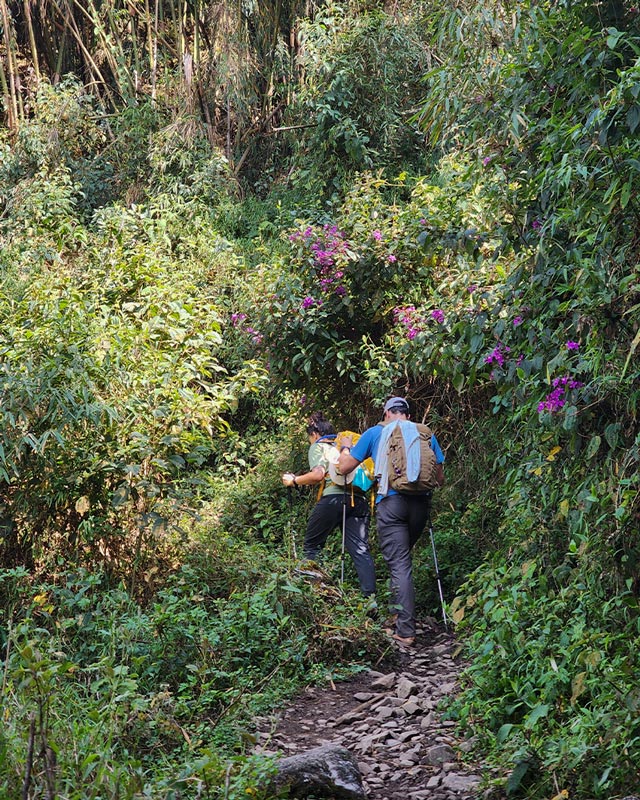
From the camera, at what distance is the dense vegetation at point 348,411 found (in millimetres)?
4398

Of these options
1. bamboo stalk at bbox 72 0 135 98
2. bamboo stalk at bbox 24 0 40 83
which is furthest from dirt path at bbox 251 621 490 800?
bamboo stalk at bbox 24 0 40 83

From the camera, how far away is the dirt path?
438 cm

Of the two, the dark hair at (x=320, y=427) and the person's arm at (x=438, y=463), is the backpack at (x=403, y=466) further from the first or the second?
the dark hair at (x=320, y=427)

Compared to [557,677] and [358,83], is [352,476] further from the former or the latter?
[358,83]

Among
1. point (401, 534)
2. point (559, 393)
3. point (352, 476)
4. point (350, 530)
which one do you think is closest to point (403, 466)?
point (401, 534)

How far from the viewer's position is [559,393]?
4.95m

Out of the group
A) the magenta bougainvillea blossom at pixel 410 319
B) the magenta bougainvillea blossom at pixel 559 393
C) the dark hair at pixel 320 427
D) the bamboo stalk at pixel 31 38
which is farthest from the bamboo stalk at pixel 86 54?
the magenta bougainvillea blossom at pixel 559 393

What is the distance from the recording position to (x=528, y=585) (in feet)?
16.9

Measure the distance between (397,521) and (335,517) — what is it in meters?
0.74

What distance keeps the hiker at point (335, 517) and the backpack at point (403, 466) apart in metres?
0.66

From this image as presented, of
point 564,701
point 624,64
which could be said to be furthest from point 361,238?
point 564,701

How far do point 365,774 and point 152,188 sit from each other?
10.9 m

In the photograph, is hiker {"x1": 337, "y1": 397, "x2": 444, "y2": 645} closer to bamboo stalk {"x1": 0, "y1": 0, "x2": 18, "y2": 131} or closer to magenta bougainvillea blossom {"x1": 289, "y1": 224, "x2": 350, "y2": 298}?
magenta bougainvillea blossom {"x1": 289, "y1": 224, "x2": 350, "y2": 298}

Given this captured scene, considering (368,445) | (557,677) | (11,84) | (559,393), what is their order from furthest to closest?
(11,84), (368,445), (559,393), (557,677)
